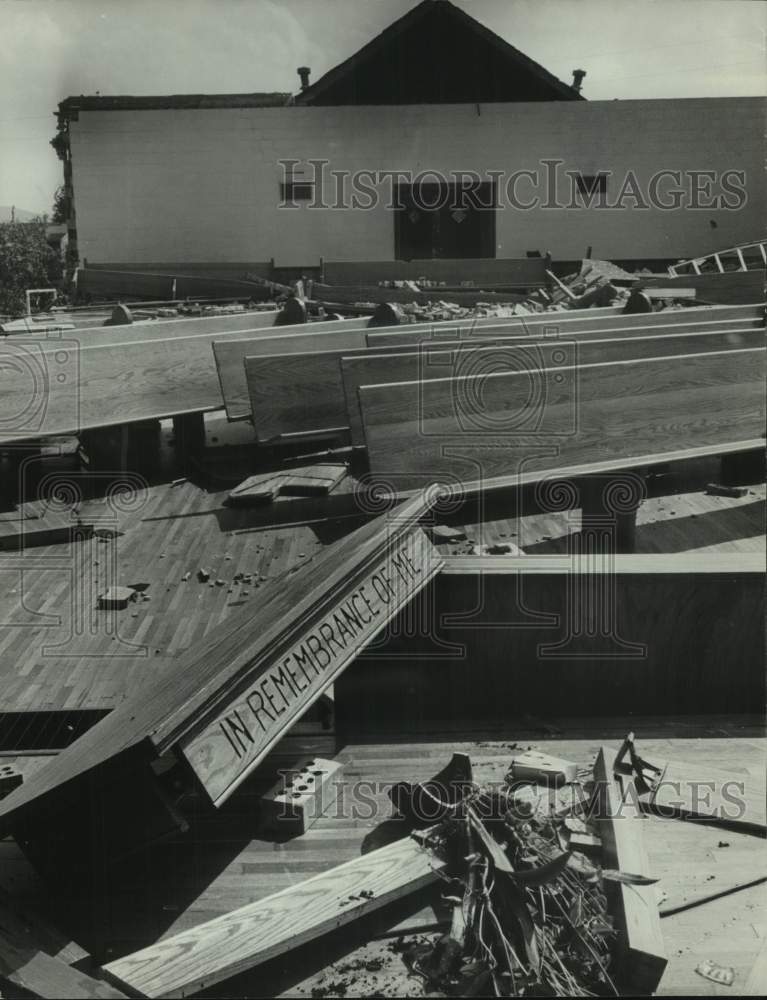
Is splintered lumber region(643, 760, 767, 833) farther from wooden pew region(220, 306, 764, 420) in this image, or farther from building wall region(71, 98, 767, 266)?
building wall region(71, 98, 767, 266)

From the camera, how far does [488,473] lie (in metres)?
6.78

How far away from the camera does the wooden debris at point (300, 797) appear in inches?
154

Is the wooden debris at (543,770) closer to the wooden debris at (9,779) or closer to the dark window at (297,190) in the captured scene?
the wooden debris at (9,779)

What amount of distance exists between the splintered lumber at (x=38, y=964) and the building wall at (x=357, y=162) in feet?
71.9

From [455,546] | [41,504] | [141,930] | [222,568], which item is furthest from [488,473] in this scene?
[141,930]

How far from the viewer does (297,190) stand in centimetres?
2436

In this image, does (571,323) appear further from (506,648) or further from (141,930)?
(141,930)

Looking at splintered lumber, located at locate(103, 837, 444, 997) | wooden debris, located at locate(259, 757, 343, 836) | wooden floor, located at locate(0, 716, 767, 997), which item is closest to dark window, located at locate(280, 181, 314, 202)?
wooden floor, located at locate(0, 716, 767, 997)

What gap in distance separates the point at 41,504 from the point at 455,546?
9.96ft

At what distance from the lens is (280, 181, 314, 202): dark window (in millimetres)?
24141

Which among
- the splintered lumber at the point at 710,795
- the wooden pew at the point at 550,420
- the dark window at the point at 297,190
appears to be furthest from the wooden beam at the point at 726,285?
the splintered lumber at the point at 710,795

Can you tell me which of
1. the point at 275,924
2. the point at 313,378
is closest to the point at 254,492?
the point at 313,378

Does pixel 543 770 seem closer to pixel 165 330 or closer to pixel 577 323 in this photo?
pixel 577 323

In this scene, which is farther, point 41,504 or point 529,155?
point 529,155
